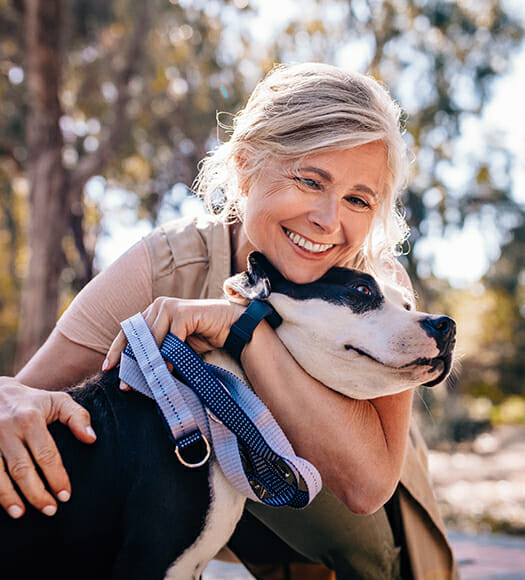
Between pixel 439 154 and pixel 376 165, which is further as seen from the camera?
pixel 439 154

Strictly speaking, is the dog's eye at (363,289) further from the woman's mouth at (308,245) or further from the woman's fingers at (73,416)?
the woman's fingers at (73,416)

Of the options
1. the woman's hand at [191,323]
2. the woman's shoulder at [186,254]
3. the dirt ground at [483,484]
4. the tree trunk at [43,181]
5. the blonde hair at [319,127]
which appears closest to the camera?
the woman's hand at [191,323]

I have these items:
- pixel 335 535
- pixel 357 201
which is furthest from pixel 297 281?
pixel 335 535

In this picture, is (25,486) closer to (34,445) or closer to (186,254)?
(34,445)

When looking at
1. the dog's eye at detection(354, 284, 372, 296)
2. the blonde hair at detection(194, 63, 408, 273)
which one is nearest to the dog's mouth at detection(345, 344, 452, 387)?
the dog's eye at detection(354, 284, 372, 296)

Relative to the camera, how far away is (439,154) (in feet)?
42.6

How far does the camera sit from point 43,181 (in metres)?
7.84

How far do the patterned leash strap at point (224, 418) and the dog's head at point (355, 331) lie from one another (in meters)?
0.26

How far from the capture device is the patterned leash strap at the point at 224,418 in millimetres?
1576

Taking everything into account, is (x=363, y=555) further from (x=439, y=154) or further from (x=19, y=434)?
(x=439, y=154)

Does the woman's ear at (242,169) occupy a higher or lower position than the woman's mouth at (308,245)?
higher

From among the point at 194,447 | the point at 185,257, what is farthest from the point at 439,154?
the point at 194,447

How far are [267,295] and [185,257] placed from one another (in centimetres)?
63

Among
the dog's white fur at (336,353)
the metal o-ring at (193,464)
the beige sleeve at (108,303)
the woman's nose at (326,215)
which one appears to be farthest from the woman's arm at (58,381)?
the woman's nose at (326,215)
